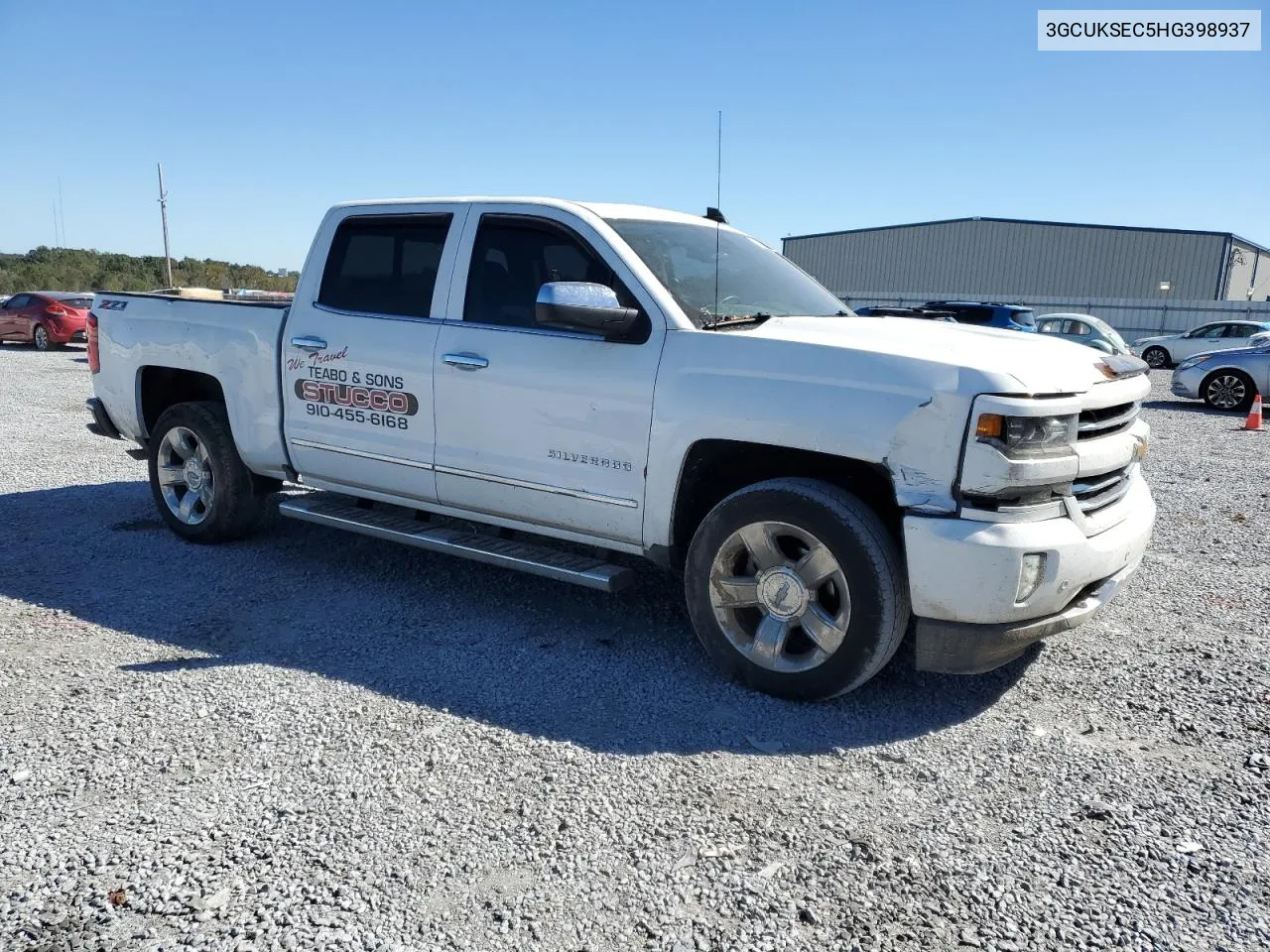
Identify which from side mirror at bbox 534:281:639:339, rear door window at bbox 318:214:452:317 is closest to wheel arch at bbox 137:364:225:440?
rear door window at bbox 318:214:452:317

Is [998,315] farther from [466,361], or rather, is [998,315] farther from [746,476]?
[466,361]

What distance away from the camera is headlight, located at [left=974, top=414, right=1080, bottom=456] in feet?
10.9

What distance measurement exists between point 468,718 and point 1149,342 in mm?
25919

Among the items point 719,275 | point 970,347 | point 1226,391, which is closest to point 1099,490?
point 970,347

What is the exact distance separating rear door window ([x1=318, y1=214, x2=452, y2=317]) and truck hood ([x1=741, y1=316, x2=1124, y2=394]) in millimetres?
1802

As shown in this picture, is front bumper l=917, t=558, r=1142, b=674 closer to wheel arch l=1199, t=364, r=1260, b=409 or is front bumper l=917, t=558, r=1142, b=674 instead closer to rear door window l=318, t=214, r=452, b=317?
rear door window l=318, t=214, r=452, b=317

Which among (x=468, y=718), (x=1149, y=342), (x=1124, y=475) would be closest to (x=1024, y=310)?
(x=1149, y=342)

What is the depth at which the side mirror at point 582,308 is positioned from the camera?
385cm

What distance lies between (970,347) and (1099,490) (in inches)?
30.6

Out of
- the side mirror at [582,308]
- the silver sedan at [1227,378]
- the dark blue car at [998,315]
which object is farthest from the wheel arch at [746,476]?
the dark blue car at [998,315]

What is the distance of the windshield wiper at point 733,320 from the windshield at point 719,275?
2 cm

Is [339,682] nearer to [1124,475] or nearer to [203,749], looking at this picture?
[203,749]

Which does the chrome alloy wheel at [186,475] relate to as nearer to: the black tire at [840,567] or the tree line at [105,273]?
the black tire at [840,567]

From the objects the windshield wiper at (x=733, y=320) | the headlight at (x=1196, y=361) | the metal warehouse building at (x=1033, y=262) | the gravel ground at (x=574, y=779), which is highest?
the metal warehouse building at (x=1033, y=262)
